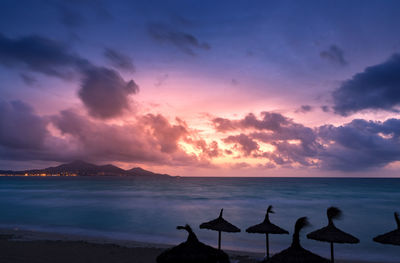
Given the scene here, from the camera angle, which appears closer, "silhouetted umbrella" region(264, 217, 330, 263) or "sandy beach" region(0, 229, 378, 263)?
"silhouetted umbrella" region(264, 217, 330, 263)

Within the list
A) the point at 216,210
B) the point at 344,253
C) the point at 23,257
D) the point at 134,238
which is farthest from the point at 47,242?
the point at 216,210

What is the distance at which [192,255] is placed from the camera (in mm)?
6496

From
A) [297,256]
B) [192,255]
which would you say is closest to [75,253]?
[192,255]

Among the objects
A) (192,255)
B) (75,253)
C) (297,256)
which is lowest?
(75,253)

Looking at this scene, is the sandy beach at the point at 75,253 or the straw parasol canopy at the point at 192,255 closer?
the straw parasol canopy at the point at 192,255

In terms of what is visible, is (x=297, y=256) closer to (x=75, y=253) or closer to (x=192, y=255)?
(x=192, y=255)

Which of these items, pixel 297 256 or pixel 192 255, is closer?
pixel 192 255

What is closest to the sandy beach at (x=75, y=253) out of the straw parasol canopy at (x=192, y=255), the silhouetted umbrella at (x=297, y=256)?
the silhouetted umbrella at (x=297, y=256)

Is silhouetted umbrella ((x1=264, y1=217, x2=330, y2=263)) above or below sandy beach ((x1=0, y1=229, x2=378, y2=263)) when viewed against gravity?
above

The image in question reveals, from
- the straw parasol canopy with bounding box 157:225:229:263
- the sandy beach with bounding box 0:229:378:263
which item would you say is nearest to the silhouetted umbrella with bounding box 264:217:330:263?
the straw parasol canopy with bounding box 157:225:229:263

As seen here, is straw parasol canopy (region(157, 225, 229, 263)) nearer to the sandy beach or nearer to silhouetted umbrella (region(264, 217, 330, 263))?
silhouetted umbrella (region(264, 217, 330, 263))

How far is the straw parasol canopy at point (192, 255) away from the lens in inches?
255

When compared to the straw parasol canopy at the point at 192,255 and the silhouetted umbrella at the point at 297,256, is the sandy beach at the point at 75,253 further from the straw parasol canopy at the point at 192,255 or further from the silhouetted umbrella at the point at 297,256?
the straw parasol canopy at the point at 192,255

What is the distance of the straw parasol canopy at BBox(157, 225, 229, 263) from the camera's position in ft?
21.2
